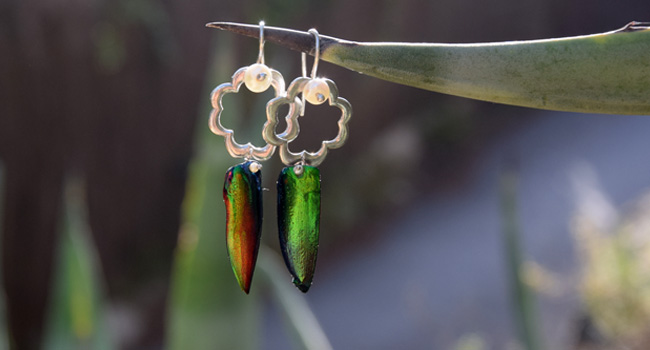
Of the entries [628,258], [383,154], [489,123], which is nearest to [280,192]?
[628,258]

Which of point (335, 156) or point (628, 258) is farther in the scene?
point (335, 156)

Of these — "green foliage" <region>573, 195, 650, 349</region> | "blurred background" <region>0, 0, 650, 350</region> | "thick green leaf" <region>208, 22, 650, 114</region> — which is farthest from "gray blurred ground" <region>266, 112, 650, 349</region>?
"thick green leaf" <region>208, 22, 650, 114</region>

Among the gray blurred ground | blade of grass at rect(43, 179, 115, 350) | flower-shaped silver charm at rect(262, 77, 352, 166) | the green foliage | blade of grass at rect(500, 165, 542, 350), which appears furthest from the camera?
the gray blurred ground

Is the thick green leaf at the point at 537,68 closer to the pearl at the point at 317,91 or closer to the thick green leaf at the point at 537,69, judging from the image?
the thick green leaf at the point at 537,69

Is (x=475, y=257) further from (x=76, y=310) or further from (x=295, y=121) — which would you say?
(x=295, y=121)

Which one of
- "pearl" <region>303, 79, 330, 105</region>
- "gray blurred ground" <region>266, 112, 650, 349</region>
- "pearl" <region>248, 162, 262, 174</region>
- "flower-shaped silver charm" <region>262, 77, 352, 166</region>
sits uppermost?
"pearl" <region>303, 79, 330, 105</region>

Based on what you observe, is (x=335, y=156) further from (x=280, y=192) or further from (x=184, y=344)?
(x=280, y=192)

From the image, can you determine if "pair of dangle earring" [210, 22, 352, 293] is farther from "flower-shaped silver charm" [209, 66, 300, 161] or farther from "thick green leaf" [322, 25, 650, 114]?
"thick green leaf" [322, 25, 650, 114]
